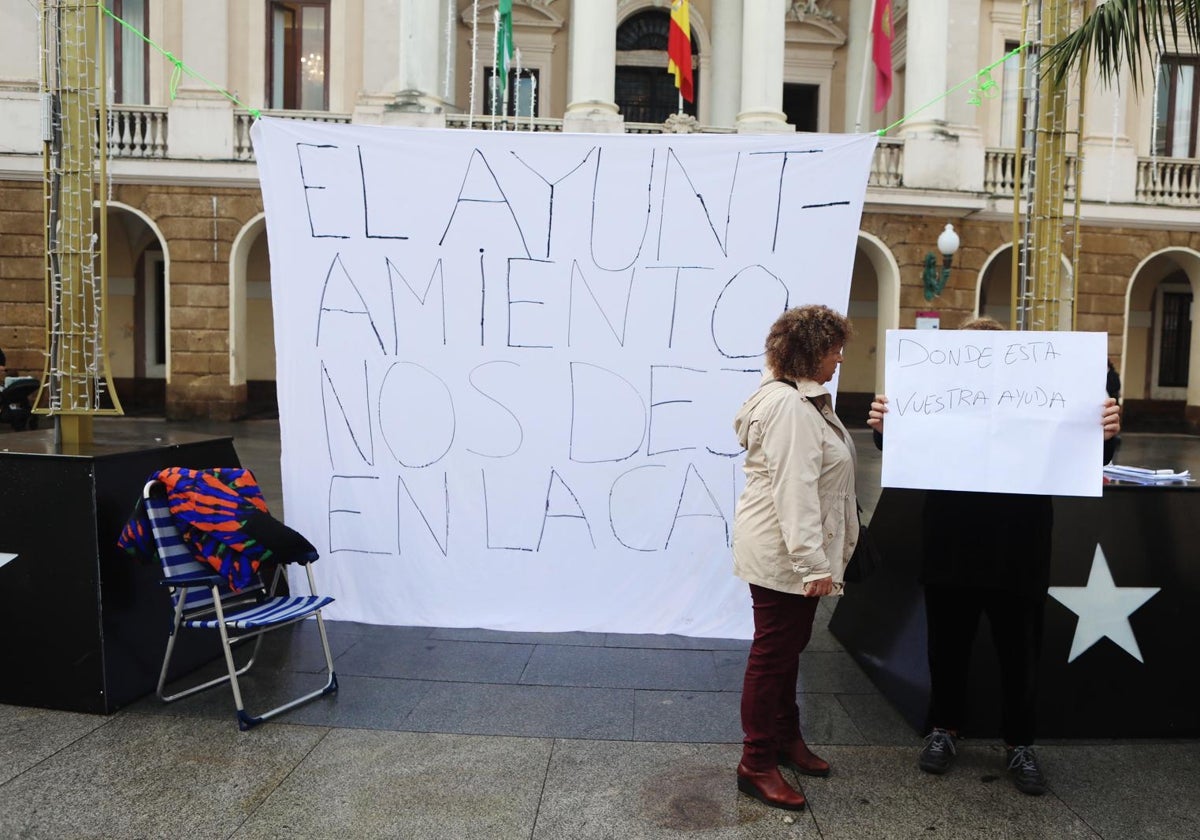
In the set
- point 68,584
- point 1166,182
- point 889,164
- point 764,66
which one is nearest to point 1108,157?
point 1166,182

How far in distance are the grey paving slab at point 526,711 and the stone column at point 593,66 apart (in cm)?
1480

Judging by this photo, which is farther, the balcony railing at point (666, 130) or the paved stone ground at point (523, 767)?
the balcony railing at point (666, 130)

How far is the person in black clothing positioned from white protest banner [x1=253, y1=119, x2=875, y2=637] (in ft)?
4.80

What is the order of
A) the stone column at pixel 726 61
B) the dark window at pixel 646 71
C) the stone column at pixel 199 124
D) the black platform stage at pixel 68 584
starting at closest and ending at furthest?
the black platform stage at pixel 68 584 < the stone column at pixel 199 124 < the stone column at pixel 726 61 < the dark window at pixel 646 71

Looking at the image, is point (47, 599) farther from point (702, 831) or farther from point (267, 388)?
point (267, 388)

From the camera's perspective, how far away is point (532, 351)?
4.94 metres

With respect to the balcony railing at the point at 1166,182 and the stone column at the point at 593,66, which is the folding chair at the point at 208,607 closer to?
the stone column at the point at 593,66

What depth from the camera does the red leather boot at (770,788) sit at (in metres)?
3.24

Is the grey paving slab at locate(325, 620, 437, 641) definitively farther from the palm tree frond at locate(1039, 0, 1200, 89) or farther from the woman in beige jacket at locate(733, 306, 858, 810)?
the palm tree frond at locate(1039, 0, 1200, 89)

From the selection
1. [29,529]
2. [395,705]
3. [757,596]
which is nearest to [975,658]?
[757,596]

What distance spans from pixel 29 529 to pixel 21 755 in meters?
0.96

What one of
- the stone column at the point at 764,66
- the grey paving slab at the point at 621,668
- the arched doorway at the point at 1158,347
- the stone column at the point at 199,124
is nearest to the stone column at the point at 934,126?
the stone column at the point at 764,66

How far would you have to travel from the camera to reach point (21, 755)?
3.57 meters

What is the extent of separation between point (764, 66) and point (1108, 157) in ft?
24.2
